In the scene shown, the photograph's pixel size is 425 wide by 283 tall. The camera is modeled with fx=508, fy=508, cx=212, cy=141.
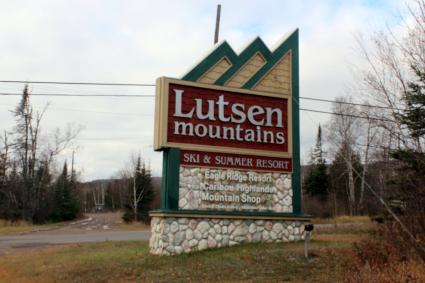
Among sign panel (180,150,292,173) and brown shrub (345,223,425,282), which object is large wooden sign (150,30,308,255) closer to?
sign panel (180,150,292,173)

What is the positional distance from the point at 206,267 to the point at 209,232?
8.23 ft

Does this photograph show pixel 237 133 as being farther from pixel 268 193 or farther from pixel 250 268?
pixel 250 268

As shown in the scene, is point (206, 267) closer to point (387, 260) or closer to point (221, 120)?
point (387, 260)

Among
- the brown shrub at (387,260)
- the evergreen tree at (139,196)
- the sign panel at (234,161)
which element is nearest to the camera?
the brown shrub at (387,260)

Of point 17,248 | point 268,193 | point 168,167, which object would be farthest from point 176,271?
point 17,248

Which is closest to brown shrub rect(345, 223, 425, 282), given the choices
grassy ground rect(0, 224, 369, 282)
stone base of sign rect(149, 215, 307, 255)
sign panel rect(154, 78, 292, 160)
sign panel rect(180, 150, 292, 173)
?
grassy ground rect(0, 224, 369, 282)

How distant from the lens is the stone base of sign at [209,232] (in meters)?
13.3

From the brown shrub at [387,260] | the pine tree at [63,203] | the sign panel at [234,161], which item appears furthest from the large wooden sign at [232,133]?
the pine tree at [63,203]

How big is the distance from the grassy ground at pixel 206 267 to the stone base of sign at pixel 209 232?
37 centimetres

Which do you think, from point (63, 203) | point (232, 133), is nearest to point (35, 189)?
point (63, 203)

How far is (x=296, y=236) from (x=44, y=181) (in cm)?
3971

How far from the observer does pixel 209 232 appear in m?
13.8

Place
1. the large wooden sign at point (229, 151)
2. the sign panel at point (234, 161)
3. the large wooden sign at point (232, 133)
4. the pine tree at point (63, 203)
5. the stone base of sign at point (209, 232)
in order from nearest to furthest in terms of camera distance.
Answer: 1. the stone base of sign at point (209, 232)
2. the large wooden sign at point (229, 151)
3. the large wooden sign at point (232, 133)
4. the sign panel at point (234, 161)
5. the pine tree at point (63, 203)

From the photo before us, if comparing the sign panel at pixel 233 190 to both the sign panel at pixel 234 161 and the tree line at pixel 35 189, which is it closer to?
the sign panel at pixel 234 161
